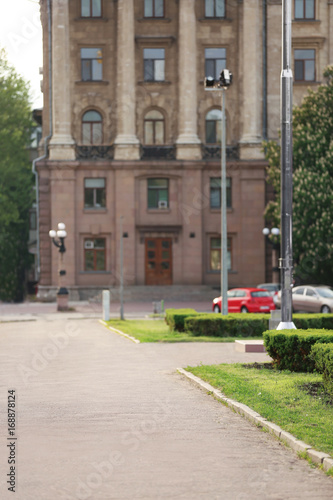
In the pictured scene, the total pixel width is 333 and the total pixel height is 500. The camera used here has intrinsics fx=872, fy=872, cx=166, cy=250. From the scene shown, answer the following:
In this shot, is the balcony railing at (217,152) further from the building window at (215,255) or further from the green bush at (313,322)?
the green bush at (313,322)

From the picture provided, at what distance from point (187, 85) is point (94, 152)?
292 inches

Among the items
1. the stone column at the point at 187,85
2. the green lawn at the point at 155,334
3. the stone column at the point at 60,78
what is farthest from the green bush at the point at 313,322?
the stone column at the point at 60,78

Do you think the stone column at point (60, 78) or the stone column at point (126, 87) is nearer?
the stone column at point (126, 87)

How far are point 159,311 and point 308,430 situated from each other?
1296 inches

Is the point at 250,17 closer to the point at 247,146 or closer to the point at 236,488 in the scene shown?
the point at 247,146

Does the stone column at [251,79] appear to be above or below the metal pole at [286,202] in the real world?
above

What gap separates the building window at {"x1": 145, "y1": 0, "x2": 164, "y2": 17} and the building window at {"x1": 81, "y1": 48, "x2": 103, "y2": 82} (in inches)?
169

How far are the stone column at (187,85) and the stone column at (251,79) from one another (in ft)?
10.4

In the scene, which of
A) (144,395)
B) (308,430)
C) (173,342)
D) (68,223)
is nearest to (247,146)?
(68,223)

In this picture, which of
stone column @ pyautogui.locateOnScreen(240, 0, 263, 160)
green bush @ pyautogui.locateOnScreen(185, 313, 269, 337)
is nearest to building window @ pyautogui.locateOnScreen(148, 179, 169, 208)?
stone column @ pyautogui.locateOnScreen(240, 0, 263, 160)

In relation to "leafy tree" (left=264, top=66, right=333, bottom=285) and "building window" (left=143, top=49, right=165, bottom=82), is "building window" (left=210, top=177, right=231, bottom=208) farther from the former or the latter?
"leafy tree" (left=264, top=66, right=333, bottom=285)

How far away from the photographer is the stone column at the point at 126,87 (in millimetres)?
55875

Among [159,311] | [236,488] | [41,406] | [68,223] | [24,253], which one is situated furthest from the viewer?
[24,253]

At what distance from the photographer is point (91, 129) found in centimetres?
5684
